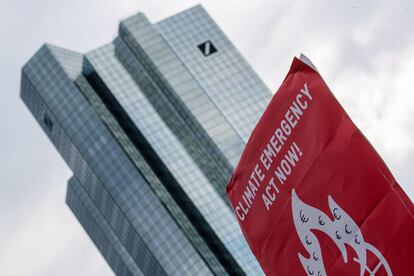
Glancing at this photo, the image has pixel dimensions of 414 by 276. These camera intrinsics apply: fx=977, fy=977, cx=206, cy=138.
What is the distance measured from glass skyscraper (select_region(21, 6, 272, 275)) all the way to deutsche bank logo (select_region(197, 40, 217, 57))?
0.68 ft

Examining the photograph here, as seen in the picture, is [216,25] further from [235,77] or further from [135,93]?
[135,93]

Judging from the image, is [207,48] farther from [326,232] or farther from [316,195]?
[326,232]

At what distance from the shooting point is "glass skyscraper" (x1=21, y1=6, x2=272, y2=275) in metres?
131

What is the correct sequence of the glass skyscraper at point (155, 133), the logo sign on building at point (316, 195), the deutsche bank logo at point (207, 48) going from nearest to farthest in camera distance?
the logo sign on building at point (316, 195) → the glass skyscraper at point (155, 133) → the deutsche bank logo at point (207, 48)

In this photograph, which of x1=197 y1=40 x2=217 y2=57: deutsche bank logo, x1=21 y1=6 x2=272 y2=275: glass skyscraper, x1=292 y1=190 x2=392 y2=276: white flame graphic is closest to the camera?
x1=292 y1=190 x2=392 y2=276: white flame graphic

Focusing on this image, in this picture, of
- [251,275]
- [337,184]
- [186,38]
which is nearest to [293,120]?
[337,184]

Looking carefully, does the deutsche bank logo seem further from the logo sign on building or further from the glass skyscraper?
the logo sign on building

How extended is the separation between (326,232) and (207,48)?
150209mm

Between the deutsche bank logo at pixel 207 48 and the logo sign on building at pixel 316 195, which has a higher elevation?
the deutsche bank logo at pixel 207 48

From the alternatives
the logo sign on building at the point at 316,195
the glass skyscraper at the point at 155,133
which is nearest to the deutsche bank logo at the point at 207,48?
the glass skyscraper at the point at 155,133

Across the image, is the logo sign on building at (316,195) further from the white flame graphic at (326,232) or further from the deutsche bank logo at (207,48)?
the deutsche bank logo at (207,48)

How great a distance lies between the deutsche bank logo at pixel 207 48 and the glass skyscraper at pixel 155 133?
0.68ft

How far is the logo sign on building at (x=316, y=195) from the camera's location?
1142 centimetres

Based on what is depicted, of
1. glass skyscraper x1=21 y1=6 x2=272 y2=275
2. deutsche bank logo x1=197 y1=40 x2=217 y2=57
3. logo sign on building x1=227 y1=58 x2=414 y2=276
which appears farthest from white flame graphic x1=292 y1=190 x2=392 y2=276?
deutsche bank logo x1=197 y1=40 x2=217 y2=57
